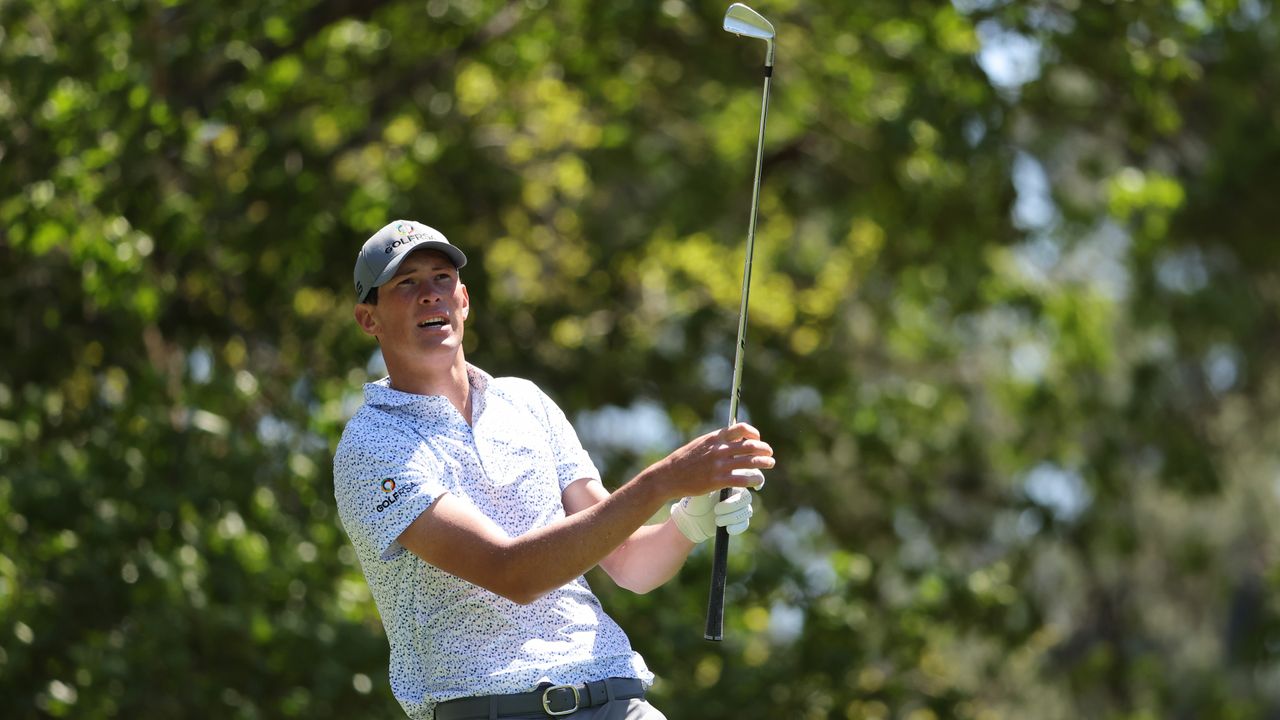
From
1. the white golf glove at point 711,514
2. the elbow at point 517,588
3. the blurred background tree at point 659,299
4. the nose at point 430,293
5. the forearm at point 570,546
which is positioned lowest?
the blurred background tree at point 659,299

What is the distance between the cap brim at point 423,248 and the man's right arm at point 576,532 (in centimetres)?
48

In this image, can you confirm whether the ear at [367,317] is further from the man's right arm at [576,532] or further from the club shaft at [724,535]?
the club shaft at [724,535]

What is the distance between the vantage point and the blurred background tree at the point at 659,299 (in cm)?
689

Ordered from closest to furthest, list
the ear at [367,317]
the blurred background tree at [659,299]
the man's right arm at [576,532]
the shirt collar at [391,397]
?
the man's right arm at [576,532], the shirt collar at [391,397], the ear at [367,317], the blurred background tree at [659,299]

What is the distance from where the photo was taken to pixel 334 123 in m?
8.47

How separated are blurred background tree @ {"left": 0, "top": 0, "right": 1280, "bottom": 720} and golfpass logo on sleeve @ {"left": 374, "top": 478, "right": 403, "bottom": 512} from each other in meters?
3.78

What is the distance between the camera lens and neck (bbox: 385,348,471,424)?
3.20 meters

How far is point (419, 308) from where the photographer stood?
3219 mm

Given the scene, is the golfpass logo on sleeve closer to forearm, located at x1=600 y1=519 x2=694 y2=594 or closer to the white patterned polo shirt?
the white patterned polo shirt

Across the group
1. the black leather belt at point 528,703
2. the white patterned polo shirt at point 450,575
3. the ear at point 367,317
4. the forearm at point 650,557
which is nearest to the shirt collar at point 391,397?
the white patterned polo shirt at point 450,575

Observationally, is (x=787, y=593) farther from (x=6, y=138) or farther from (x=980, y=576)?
(x=6, y=138)

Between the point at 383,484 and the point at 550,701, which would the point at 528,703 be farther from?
the point at 383,484

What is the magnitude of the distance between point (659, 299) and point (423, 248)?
6936 millimetres

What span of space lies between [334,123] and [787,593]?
2.94 metres
